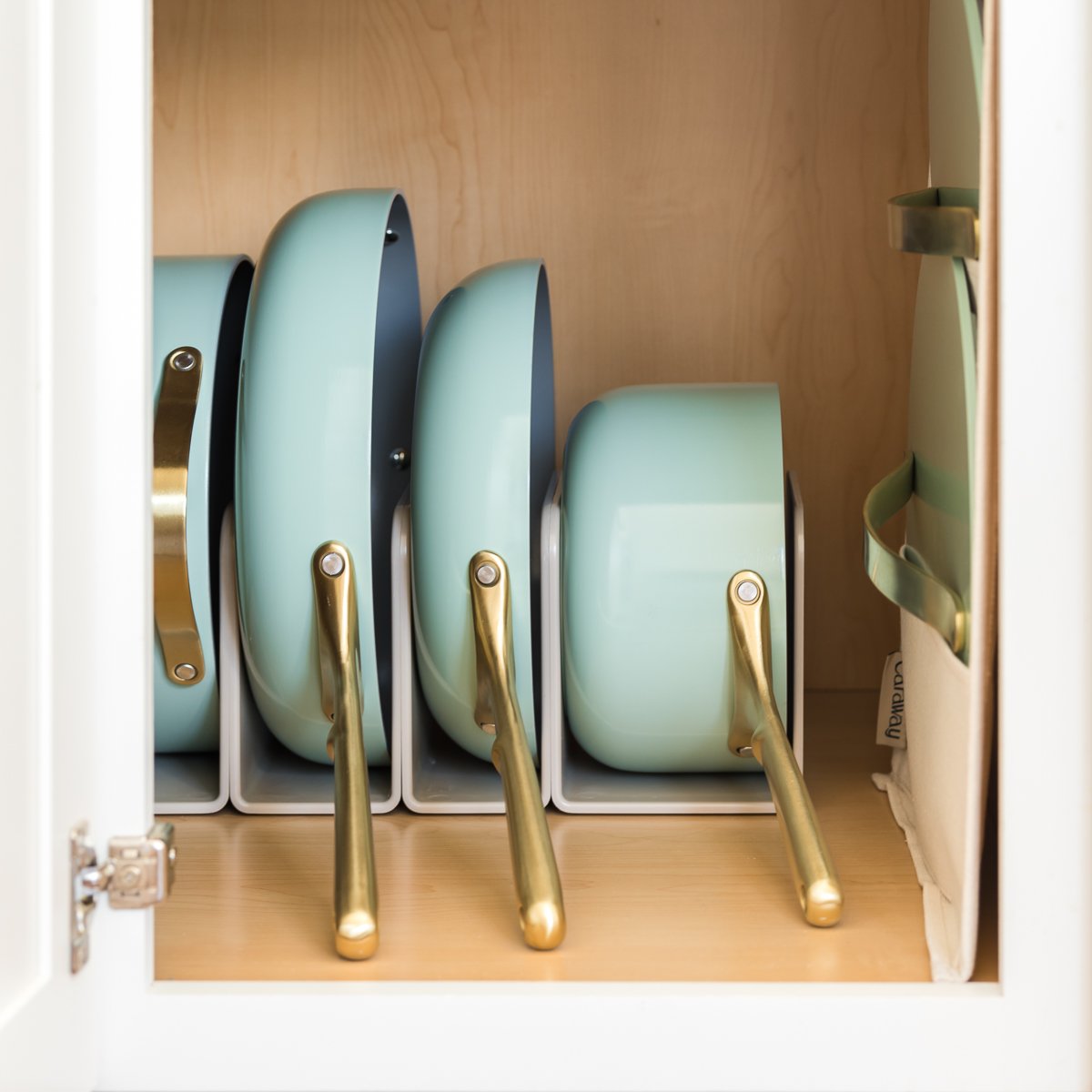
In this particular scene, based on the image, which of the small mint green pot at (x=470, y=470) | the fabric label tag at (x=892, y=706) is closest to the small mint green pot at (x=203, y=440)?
the small mint green pot at (x=470, y=470)

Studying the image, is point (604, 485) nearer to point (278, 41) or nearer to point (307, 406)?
point (307, 406)

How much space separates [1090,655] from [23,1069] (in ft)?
1.36

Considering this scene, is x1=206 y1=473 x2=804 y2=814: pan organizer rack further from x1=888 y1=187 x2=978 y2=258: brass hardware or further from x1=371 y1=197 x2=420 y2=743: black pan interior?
x1=888 y1=187 x2=978 y2=258: brass hardware

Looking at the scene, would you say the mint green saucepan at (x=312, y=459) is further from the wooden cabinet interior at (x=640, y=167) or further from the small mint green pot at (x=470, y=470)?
the wooden cabinet interior at (x=640, y=167)

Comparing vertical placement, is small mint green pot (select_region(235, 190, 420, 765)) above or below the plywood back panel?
below

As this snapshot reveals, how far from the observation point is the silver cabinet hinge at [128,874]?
19.7 inches

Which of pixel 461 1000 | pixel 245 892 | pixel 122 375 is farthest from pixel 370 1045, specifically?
pixel 122 375

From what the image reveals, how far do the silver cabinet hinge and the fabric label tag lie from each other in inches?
17.8

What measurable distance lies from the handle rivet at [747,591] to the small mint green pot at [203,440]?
0.30 metres

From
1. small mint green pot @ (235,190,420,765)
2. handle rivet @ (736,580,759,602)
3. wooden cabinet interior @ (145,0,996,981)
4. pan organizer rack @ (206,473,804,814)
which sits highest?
wooden cabinet interior @ (145,0,996,981)

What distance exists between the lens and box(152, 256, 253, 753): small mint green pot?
74 cm

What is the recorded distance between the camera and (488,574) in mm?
704

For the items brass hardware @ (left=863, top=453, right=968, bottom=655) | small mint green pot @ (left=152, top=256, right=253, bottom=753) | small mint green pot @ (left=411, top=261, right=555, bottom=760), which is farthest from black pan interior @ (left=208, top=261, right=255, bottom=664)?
brass hardware @ (left=863, top=453, right=968, bottom=655)

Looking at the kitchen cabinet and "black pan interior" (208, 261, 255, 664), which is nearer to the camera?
the kitchen cabinet
